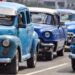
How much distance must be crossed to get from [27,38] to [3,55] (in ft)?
7.04

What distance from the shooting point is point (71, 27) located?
80.5ft

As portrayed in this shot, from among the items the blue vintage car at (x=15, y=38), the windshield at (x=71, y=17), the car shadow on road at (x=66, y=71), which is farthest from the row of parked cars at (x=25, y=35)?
the windshield at (x=71, y=17)

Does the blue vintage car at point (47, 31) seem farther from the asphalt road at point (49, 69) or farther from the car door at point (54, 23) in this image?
the asphalt road at point (49, 69)

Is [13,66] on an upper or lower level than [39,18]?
lower

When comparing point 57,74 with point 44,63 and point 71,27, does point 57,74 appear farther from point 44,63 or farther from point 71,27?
point 71,27

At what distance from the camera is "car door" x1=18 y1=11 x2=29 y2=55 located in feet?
47.7

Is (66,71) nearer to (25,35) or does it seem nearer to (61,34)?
(25,35)

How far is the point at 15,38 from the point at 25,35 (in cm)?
155

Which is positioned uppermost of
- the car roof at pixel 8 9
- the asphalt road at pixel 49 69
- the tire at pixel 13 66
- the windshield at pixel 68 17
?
the car roof at pixel 8 9

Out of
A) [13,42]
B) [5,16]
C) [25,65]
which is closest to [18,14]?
[5,16]

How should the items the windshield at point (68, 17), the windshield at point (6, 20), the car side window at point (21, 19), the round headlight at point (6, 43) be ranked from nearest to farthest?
the round headlight at point (6, 43) < the windshield at point (6, 20) < the car side window at point (21, 19) < the windshield at point (68, 17)

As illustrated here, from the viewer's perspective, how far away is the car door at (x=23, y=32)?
1455cm

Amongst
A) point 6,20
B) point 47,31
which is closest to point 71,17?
point 47,31

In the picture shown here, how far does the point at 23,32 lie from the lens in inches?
589
